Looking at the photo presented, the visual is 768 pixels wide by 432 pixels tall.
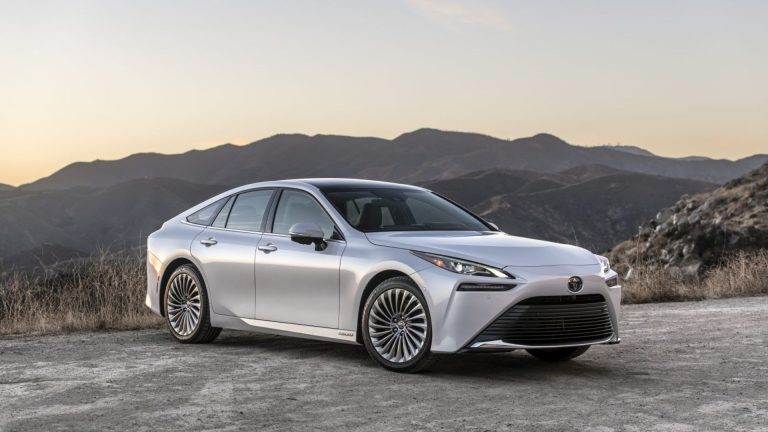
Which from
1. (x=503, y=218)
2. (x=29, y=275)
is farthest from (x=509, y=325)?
(x=503, y=218)

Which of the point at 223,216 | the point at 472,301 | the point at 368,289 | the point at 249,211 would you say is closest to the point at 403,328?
the point at 368,289

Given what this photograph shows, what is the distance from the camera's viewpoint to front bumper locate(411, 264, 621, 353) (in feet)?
27.3

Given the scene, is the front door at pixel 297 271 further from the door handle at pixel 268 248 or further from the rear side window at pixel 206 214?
the rear side window at pixel 206 214

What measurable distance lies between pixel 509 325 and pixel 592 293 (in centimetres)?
85

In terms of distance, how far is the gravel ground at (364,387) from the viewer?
22.7 ft

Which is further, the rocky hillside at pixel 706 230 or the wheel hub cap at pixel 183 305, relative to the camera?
the rocky hillside at pixel 706 230

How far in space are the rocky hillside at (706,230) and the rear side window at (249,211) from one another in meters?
22.0

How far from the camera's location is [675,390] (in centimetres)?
805

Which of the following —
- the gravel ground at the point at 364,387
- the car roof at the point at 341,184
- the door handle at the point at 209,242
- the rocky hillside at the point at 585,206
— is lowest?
the gravel ground at the point at 364,387

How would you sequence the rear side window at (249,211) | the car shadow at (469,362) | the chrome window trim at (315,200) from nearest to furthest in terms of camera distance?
1. the car shadow at (469,362)
2. the chrome window trim at (315,200)
3. the rear side window at (249,211)

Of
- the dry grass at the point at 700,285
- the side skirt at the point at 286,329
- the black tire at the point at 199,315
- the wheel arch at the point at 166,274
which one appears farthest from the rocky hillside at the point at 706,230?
the side skirt at the point at 286,329

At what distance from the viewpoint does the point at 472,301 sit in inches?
328

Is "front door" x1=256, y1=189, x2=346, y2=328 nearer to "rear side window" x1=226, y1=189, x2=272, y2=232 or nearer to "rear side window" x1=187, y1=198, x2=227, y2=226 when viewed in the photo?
"rear side window" x1=226, y1=189, x2=272, y2=232

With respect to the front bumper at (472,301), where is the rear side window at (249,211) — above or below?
above
